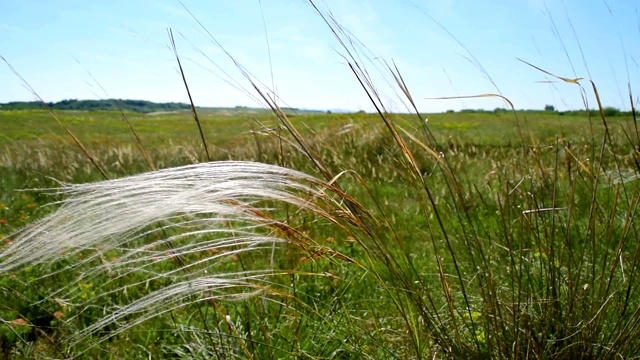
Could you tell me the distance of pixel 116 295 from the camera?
2.89 metres

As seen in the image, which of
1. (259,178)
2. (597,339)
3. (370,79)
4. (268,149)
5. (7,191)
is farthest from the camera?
(268,149)

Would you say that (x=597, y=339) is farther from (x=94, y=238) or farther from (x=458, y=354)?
(x=94, y=238)

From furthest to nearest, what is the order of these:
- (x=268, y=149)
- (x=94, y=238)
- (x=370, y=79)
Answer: (x=268, y=149) < (x=370, y=79) < (x=94, y=238)

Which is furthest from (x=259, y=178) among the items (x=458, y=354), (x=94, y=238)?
(x=458, y=354)


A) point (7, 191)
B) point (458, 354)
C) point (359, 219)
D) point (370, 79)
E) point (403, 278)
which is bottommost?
point (7, 191)

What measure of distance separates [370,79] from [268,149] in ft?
23.4

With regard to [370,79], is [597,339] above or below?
below

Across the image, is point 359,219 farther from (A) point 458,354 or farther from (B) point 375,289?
(B) point 375,289

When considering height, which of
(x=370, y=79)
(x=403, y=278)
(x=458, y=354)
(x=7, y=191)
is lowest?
(x=7, y=191)

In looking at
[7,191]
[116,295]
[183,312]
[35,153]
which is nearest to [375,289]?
[183,312]

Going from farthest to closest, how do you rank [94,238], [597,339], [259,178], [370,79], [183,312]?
[183,312]
[597,339]
[370,79]
[259,178]
[94,238]

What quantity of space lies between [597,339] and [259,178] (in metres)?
1.08

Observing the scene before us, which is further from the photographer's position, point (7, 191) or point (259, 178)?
point (7, 191)

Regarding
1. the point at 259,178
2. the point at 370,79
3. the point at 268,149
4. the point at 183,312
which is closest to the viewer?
the point at 259,178
